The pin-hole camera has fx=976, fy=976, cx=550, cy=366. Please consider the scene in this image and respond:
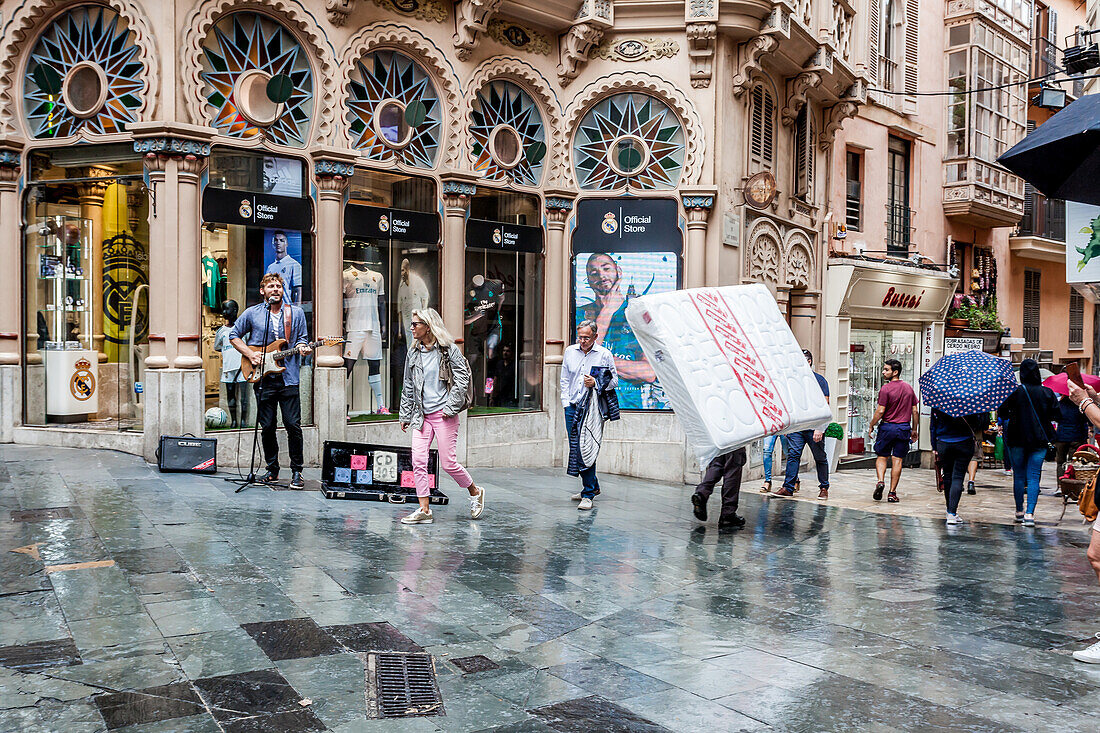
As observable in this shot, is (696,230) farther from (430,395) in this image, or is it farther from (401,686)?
(401,686)

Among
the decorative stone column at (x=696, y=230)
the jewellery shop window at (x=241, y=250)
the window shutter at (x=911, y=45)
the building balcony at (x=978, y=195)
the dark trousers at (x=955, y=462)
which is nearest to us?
the dark trousers at (x=955, y=462)

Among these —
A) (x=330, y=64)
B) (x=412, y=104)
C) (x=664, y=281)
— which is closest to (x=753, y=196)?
(x=664, y=281)

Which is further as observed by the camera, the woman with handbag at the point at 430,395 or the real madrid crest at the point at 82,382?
the real madrid crest at the point at 82,382

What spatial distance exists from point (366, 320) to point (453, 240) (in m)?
1.66

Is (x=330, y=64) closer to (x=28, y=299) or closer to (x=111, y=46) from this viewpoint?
(x=111, y=46)

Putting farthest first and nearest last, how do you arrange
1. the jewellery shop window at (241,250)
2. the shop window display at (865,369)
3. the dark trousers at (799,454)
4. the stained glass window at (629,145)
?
the shop window display at (865,369), the stained glass window at (629,145), the dark trousers at (799,454), the jewellery shop window at (241,250)

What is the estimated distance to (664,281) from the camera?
45.7ft

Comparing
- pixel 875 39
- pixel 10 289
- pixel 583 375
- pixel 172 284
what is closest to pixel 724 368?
pixel 583 375

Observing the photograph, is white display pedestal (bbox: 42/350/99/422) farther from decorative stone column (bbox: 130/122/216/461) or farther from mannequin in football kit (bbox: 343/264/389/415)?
mannequin in football kit (bbox: 343/264/389/415)

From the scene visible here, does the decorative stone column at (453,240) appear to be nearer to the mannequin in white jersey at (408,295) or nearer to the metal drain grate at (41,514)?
the mannequin in white jersey at (408,295)

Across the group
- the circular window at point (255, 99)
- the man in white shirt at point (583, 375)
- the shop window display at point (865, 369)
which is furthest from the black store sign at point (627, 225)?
the shop window display at point (865, 369)

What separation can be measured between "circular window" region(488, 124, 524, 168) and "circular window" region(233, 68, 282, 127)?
3137mm

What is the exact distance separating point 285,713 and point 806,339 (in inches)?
559

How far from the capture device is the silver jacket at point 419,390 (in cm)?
874
